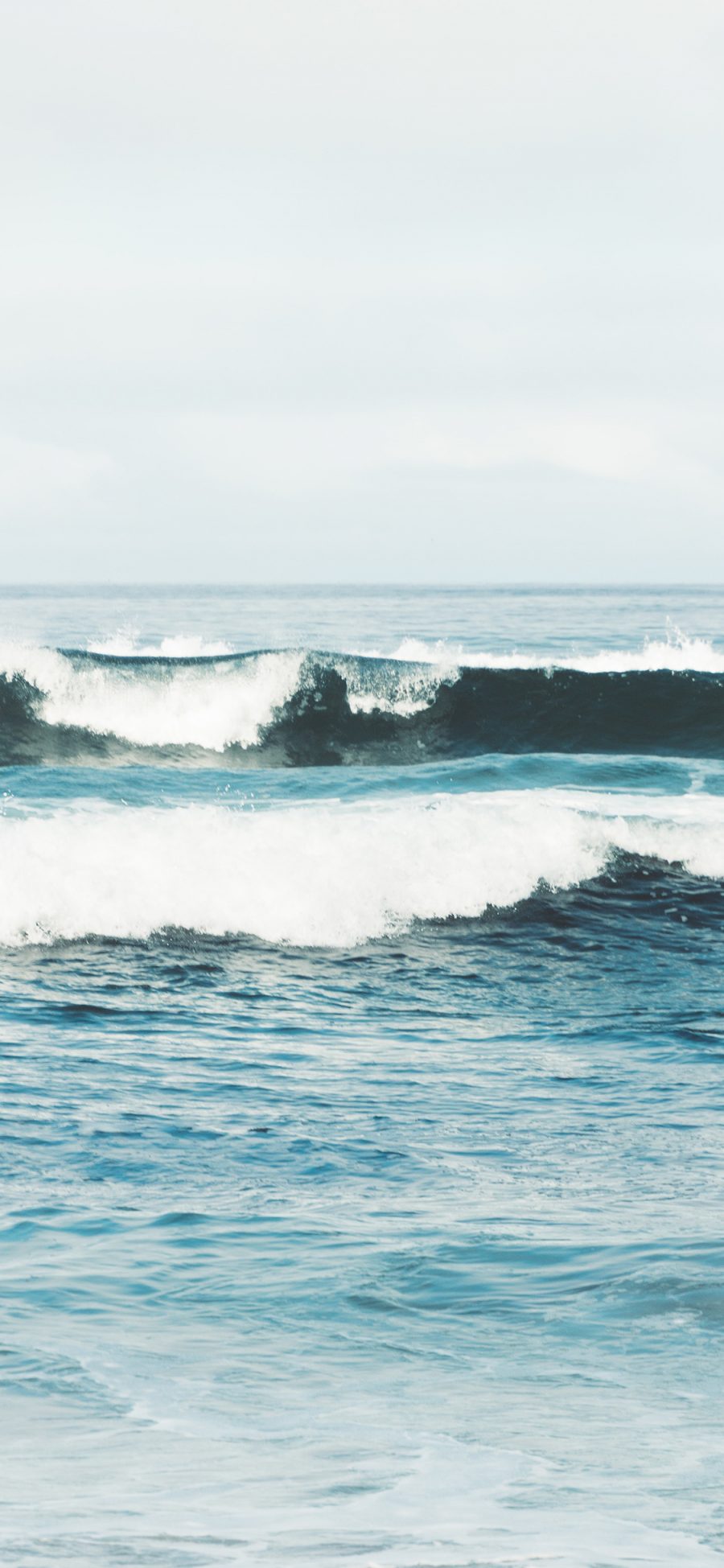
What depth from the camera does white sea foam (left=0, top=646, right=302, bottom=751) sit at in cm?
2072

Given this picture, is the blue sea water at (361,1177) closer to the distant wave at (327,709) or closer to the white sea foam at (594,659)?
the distant wave at (327,709)

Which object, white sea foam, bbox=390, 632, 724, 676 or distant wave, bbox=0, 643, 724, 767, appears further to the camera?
white sea foam, bbox=390, 632, 724, 676

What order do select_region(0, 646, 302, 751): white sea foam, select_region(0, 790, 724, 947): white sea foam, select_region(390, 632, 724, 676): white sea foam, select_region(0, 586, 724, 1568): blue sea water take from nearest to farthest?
select_region(0, 586, 724, 1568): blue sea water < select_region(0, 790, 724, 947): white sea foam < select_region(0, 646, 302, 751): white sea foam < select_region(390, 632, 724, 676): white sea foam

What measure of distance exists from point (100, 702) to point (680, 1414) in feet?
61.2

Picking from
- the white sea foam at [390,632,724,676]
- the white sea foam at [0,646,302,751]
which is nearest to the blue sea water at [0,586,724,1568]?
the white sea foam at [0,646,302,751]

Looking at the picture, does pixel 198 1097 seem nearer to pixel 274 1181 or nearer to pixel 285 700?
pixel 274 1181

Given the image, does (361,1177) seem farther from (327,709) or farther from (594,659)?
(594,659)

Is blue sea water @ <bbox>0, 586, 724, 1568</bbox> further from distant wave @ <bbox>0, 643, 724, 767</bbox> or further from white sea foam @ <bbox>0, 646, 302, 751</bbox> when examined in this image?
white sea foam @ <bbox>0, 646, 302, 751</bbox>

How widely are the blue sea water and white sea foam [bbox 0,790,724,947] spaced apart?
0.04 metres

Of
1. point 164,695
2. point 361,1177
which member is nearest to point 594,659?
point 164,695

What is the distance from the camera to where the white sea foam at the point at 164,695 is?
20719mm

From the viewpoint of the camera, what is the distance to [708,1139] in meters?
5.61

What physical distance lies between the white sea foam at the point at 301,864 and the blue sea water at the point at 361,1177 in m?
0.04

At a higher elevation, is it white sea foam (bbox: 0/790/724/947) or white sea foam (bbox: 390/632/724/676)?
white sea foam (bbox: 390/632/724/676)
